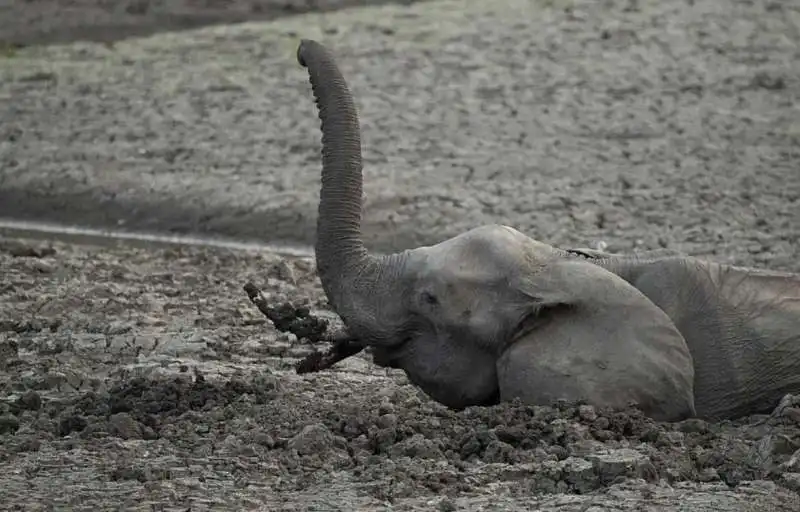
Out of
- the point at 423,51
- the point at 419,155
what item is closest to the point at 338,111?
the point at 419,155

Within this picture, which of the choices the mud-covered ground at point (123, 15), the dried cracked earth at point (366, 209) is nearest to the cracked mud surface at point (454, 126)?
the dried cracked earth at point (366, 209)

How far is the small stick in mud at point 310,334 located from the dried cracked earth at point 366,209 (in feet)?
0.63

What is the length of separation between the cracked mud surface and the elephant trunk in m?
4.42

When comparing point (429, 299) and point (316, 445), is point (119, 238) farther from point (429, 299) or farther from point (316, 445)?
point (316, 445)

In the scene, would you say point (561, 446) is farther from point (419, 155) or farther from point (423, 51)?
point (423, 51)

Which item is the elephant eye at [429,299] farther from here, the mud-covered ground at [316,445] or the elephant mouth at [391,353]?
the mud-covered ground at [316,445]

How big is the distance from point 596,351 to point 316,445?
0.97 metres

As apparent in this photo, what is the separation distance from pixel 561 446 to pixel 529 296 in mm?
563

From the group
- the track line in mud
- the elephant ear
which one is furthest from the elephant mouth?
the track line in mud

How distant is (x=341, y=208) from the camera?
6.60 meters

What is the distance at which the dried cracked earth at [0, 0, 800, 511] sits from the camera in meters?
6.08

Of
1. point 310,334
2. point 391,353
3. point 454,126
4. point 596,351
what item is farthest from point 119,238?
point 596,351

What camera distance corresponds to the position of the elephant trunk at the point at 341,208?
21.6 feet

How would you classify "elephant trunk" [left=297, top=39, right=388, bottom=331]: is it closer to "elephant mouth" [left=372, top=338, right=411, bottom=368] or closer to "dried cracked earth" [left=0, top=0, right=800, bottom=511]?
"elephant mouth" [left=372, top=338, right=411, bottom=368]
